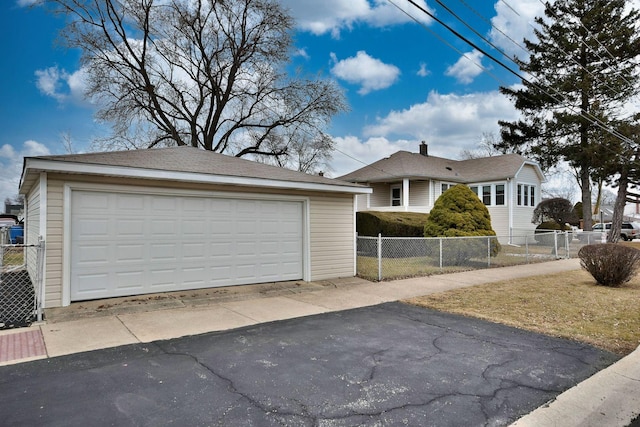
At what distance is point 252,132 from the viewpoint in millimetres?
25172

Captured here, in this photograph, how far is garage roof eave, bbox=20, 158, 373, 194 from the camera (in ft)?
20.6

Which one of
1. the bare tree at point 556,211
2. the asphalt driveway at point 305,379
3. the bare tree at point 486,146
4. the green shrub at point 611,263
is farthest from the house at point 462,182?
the bare tree at point 486,146

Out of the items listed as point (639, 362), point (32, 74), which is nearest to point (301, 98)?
point (32, 74)

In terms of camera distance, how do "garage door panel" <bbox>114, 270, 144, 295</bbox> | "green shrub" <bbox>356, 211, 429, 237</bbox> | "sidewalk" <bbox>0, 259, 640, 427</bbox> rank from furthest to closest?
"green shrub" <bbox>356, 211, 429, 237</bbox> → "garage door panel" <bbox>114, 270, 144, 295</bbox> → "sidewalk" <bbox>0, 259, 640, 427</bbox>

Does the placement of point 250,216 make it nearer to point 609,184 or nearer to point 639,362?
point 639,362

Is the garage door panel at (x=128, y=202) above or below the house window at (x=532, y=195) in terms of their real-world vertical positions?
below

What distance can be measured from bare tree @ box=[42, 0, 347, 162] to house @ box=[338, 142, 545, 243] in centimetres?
545

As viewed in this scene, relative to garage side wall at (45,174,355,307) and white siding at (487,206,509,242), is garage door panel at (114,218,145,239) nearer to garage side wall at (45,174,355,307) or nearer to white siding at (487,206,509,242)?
garage side wall at (45,174,355,307)

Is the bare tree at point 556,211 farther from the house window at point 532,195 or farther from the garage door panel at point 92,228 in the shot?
the garage door panel at point 92,228

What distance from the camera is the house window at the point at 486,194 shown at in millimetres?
22891

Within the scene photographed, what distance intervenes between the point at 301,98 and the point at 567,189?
42131 millimetres

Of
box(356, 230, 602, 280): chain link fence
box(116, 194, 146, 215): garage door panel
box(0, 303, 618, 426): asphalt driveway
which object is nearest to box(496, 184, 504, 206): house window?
box(356, 230, 602, 280): chain link fence

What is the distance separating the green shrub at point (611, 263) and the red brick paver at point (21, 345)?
439 inches

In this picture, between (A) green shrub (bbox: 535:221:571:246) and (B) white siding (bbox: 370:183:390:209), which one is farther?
(B) white siding (bbox: 370:183:390:209)
